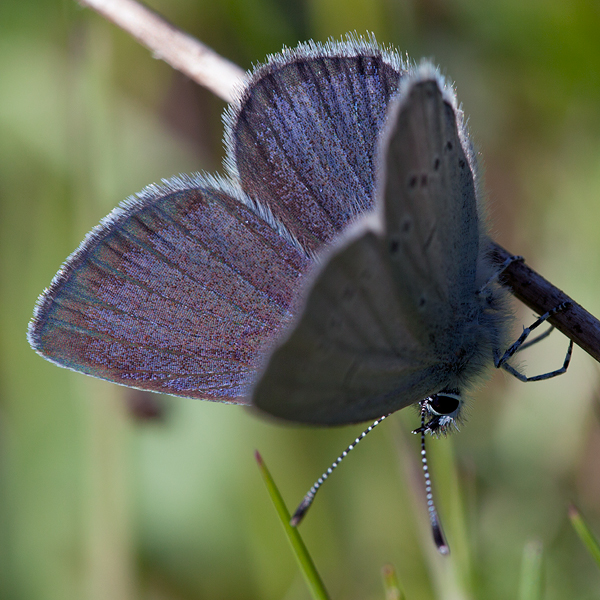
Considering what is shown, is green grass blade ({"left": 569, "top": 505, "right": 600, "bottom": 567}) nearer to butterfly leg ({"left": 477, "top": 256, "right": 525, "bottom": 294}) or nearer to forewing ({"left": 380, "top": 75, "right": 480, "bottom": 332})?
forewing ({"left": 380, "top": 75, "right": 480, "bottom": 332})

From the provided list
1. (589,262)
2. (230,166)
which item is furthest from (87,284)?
(589,262)

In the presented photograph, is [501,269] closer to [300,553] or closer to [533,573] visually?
[533,573]

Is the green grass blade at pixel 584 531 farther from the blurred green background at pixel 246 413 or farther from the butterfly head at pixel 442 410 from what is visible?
the blurred green background at pixel 246 413

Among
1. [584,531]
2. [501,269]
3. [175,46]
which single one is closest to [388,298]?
[501,269]

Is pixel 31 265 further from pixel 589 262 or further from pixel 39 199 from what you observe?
pixel 589 262

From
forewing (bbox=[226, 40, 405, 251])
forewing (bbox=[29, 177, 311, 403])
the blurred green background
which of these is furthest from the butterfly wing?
the blurred green background
